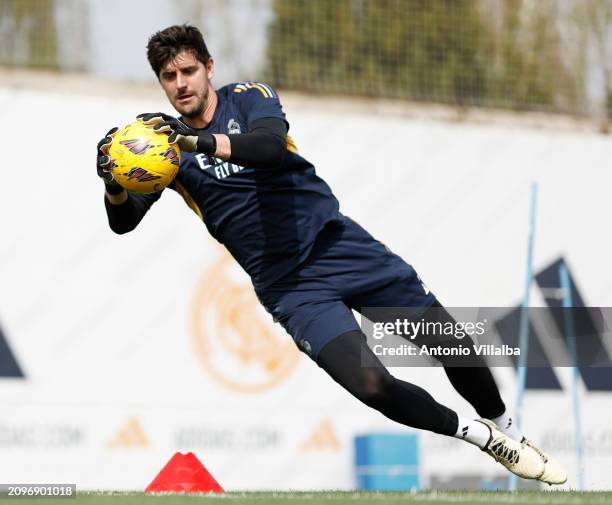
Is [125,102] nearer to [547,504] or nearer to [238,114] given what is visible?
[238,114]

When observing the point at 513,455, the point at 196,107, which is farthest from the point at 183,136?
the point at 513,455

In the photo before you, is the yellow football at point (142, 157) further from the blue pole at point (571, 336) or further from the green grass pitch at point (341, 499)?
the blue pole at point (571, 336)

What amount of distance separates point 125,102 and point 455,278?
3572 mm

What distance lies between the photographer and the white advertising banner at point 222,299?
10133 millimetres

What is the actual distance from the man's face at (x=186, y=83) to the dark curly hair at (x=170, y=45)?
25 millimetres

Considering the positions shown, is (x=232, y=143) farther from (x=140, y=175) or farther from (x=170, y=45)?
(x=170, y=45)

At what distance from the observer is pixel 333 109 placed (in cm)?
1177

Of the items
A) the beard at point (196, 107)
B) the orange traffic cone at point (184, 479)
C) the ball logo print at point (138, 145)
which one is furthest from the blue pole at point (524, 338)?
the ball logo print at point (138, 145)

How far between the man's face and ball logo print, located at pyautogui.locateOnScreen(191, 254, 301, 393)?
15.3 feet

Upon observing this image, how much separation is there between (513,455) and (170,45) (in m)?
2.78

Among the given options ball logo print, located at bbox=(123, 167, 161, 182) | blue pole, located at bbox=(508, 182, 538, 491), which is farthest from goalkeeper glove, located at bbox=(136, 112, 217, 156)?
blue pole, located at bbox=(508, 182, 538, 491)

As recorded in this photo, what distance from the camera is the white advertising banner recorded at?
10133 millimetres

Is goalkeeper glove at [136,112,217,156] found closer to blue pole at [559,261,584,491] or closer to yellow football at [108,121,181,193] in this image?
yellow football at [108,121,181,193]

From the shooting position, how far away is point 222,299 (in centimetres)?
1091
